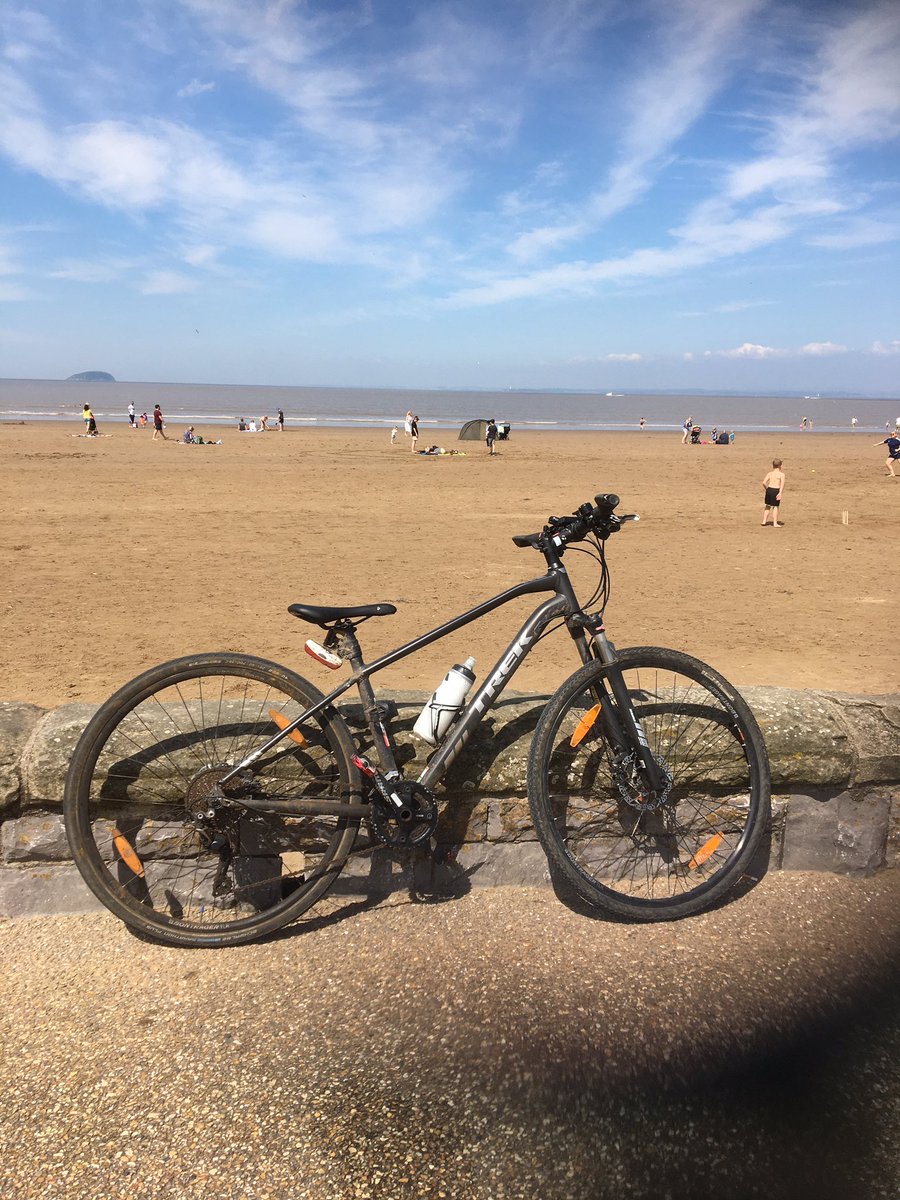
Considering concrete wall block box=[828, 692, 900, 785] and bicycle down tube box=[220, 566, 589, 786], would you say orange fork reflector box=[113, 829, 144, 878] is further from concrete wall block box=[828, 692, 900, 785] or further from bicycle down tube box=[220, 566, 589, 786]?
concrete wall block box=[828, 692, 900, 785]

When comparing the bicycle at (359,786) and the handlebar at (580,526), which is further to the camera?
the handlebar at (580,526)

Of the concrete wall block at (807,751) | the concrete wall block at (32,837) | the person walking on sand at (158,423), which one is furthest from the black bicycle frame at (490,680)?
the person walking on sand at (158,423)

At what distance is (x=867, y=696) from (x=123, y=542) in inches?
467

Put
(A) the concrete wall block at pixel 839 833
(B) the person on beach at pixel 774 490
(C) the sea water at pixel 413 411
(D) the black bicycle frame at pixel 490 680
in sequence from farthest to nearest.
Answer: (C) the sea water at pixel 413 411 → (B) the person on beach at pixel 774 490 → (A) the concrete wall block at pixel 839 833 → (D) the black bicycle frame at pixel 490 680

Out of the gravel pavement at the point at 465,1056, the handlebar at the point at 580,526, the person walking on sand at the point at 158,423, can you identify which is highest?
the person walking on sand at the point at 158,423

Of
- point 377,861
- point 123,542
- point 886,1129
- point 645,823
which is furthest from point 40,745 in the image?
point 123,542

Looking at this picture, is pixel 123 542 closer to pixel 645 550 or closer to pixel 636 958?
pixel 645 550

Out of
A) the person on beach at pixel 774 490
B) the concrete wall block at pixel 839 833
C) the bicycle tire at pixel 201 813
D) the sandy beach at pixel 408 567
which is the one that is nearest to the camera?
the bicycle tire at pixel 201 813

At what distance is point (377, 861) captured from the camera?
3.22m

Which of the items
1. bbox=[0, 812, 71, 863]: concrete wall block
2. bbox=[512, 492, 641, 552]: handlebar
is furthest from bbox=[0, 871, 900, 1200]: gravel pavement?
bbox=[512, 492, 641, 552]: handlebar

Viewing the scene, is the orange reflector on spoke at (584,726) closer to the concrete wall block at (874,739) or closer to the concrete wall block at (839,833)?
the concrete wall block at (839,833)

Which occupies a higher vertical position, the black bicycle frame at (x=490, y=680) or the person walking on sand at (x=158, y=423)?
the person walking on sand at (x=158, y=423)

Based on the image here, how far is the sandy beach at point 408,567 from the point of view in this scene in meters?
7.61

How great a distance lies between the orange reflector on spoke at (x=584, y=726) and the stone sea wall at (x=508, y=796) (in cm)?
19
